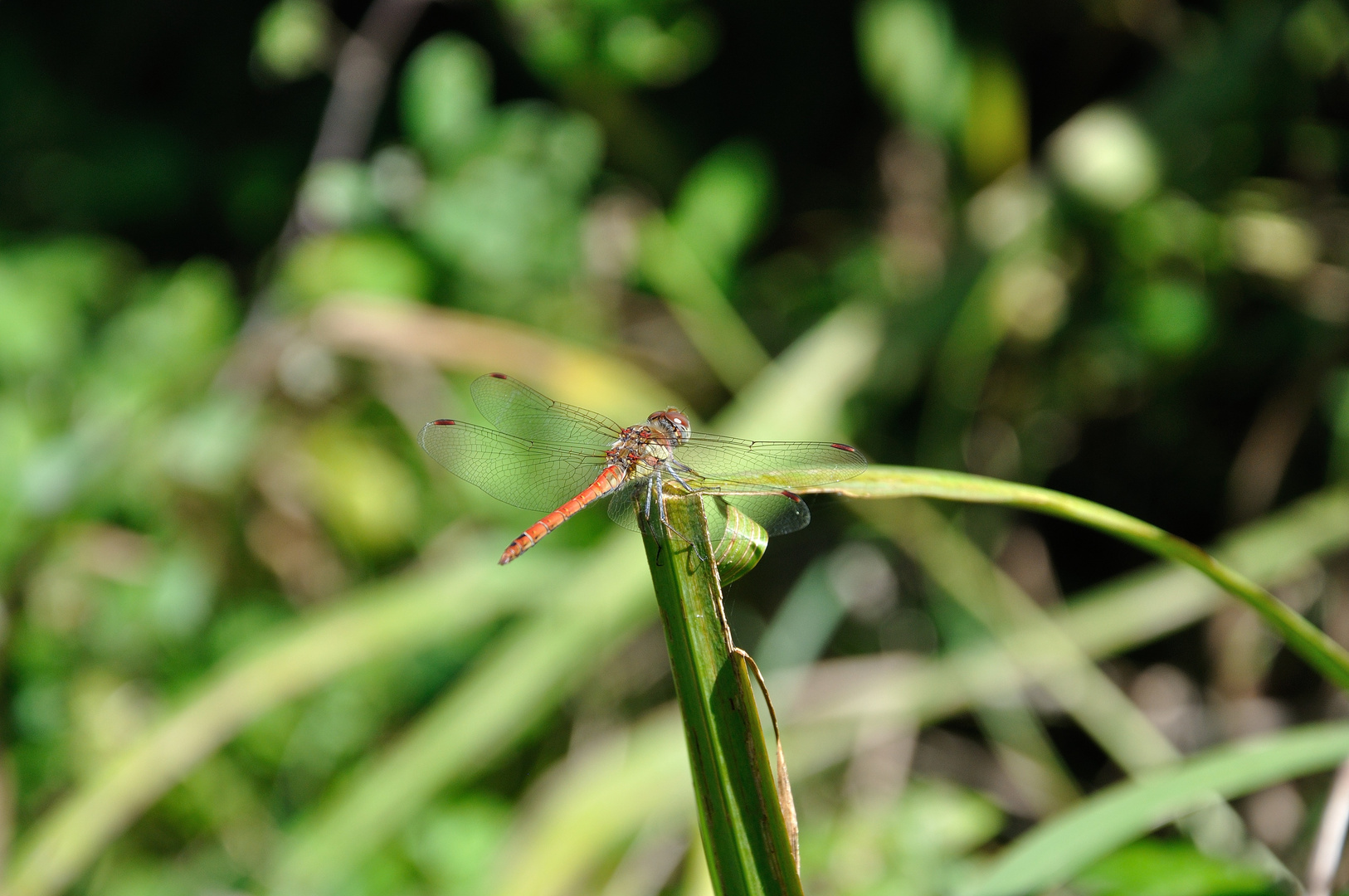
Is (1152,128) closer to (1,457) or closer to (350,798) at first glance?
(350,798)

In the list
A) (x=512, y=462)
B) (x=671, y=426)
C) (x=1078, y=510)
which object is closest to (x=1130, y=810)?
(x=1078, y=510)

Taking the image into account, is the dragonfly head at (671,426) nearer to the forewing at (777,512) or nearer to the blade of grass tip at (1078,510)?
the forewing at (777,512)

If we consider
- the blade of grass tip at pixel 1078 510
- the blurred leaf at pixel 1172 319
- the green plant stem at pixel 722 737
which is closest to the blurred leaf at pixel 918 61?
the blurred leaf at pixel 1172 319

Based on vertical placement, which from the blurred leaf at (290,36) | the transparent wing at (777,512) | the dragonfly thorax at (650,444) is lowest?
the transparent wing at (777,512)

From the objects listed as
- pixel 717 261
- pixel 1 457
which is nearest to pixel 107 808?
pixel 1 457

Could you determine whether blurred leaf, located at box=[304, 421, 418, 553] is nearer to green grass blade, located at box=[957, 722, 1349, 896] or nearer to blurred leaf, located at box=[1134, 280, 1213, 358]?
green grass blade, located at box=[957, 722, 1349, 896]

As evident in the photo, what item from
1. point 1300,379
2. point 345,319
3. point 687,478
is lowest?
point 687,478
